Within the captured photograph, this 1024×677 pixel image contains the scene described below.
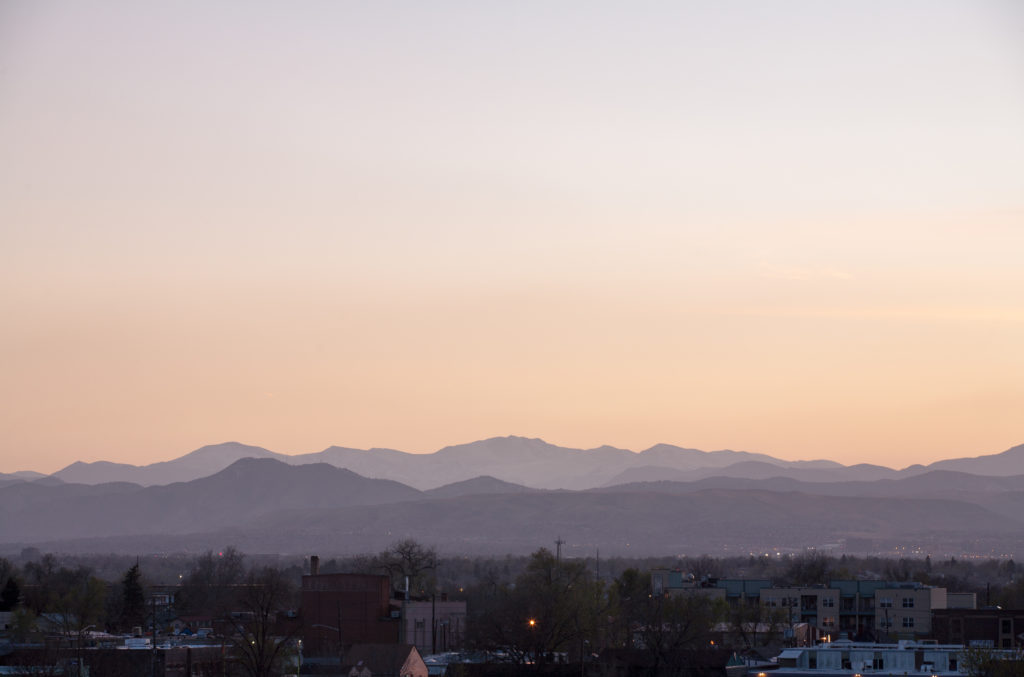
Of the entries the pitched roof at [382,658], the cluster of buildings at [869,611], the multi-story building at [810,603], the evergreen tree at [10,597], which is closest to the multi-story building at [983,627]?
the cluster of buildings at [869,611]

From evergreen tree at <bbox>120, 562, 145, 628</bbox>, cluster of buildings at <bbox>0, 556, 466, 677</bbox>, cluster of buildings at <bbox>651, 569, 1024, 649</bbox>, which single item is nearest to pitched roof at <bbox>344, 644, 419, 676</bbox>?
cluster of buildings at <bbox>0, 556, 466, 677</bbox>

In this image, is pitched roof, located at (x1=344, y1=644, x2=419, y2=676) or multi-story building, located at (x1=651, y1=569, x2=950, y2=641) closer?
pitched roof, located at (x1=344, y1=644, x2=419, y2=676)

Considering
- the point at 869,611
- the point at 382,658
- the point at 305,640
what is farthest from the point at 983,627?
the point at 305,640

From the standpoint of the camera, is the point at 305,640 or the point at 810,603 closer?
the point at 305,640

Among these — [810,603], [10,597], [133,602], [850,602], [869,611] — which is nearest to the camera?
[10,597]

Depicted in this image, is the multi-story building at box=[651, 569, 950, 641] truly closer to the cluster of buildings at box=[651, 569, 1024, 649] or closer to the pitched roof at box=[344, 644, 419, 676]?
the cluster of buildings at box=[651, 569, 1024, 649]

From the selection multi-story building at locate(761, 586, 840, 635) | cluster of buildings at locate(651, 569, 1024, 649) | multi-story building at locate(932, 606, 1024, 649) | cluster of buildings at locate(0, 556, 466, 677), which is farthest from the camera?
multi-story building at locate(761, 586, 840, 635)

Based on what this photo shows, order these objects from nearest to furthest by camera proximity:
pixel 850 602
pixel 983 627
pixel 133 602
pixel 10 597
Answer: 1. pixel 983 627
2. pixel 10 597
3. pixel 133 602
4. pixel 850 602

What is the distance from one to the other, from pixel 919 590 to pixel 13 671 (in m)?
66.5

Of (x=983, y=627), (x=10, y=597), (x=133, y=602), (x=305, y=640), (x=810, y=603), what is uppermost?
(x=10, y=597)

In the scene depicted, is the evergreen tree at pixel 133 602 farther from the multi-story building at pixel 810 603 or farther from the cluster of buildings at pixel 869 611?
the multi-story building at pixel 810 603

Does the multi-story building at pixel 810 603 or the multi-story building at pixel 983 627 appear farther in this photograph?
the multi-story building at pixel 810 603

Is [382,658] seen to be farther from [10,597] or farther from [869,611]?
[869,611]

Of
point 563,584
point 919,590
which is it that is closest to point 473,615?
point 563,584
